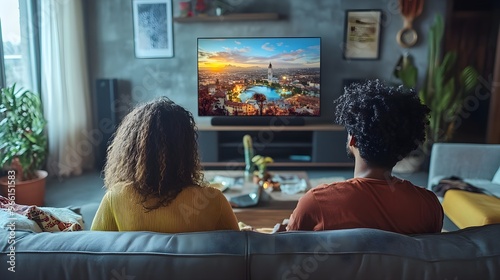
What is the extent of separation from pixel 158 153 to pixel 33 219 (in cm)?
43

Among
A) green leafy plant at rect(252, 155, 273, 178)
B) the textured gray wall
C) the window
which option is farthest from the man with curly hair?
the textured gray wall

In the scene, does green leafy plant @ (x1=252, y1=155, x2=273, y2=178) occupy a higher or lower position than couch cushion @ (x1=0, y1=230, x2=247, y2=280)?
lower

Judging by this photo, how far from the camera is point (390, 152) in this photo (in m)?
1.22

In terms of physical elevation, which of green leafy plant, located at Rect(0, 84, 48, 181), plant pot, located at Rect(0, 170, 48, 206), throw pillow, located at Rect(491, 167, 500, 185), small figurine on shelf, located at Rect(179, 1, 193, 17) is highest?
small figurine on shelf, located at Rect(179, 1, 193, 17)

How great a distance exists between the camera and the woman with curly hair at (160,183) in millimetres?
1206

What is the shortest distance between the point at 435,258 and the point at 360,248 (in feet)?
0.54

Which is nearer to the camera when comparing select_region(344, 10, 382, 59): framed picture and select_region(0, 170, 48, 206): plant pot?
select_region(0, 170, 48, 206): plant pot

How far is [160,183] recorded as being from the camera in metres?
1.22

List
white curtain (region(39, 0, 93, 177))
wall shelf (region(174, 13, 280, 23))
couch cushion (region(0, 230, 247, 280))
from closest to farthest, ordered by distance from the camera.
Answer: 1. couch cushion (region(0, 230, 247, 280))
2. white curtain (region(39, 0, 93, 177))
3. wall shelf (region(174, 13, 280, 23))

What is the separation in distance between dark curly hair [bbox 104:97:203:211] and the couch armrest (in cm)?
230

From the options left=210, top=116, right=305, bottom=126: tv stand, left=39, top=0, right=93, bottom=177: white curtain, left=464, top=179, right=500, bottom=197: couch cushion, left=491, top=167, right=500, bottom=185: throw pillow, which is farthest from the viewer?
left=210, top=116, right=305, bottom=126: tv stand

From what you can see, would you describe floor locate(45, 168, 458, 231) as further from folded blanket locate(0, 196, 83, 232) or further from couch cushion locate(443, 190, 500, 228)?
folded blanket locate(0, 196, 83, 232)

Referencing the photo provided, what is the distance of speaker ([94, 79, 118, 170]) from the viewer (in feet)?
14.3

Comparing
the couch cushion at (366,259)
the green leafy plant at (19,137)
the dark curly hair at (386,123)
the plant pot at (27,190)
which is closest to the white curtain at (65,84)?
the green leafy plant at (19,137)
